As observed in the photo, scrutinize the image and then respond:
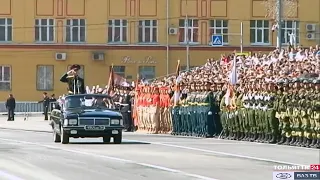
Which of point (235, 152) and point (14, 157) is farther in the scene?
point (235, 152)

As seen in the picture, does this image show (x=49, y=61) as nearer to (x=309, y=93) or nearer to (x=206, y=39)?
(x=206, y=39)

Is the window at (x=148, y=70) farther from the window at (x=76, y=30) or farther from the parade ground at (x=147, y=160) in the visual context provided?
the parade ground at (x=147, y=160)

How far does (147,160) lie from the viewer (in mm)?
22375

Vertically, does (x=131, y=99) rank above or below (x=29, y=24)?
below

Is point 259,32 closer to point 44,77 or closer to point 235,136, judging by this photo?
point 44,77

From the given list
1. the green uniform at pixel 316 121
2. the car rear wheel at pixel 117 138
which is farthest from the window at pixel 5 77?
the green uniform at pixel 316 121

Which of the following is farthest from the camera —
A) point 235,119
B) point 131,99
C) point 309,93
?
point 131,99

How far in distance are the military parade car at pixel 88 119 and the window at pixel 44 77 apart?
43796mm

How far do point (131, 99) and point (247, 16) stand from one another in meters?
31.8

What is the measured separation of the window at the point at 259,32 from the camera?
74.5 metres

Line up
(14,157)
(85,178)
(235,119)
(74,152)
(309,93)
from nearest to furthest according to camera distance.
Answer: (85,178) < (14,157) < (74,152) < (309,93) < (235,119)

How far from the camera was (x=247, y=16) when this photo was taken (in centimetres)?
7362

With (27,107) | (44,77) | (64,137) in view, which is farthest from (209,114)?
(44,77)

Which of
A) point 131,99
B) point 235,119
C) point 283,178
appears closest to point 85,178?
point 283,178
